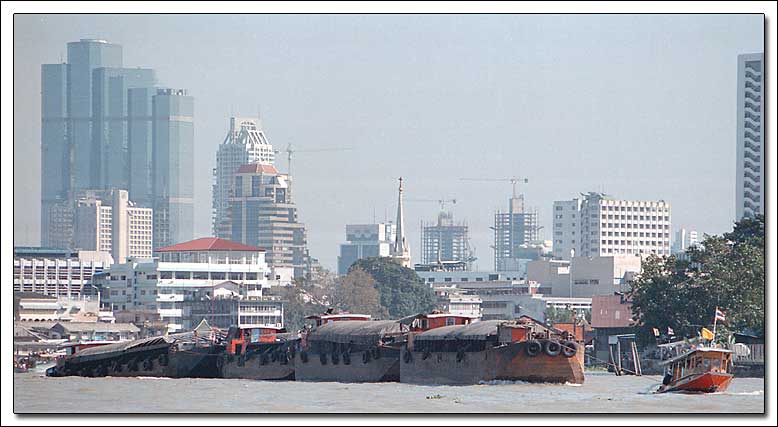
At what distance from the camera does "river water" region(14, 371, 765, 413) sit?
1550 inches

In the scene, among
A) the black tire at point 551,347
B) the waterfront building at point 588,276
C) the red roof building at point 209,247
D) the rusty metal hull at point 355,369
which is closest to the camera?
the black tire at point 551,347

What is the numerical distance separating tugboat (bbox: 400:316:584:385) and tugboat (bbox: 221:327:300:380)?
9386 millimetres

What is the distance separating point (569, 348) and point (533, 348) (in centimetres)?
109

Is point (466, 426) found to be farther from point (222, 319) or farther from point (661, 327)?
point (222, 319)

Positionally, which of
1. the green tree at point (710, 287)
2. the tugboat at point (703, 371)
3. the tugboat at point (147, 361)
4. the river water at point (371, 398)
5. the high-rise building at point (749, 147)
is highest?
the high-rise building at point (749, 147)

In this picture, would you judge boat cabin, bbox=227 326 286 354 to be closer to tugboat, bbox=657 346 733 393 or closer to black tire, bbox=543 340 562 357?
black tire, bbox=543 340 562 357

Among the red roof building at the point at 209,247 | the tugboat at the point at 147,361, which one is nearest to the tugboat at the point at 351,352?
the tugboat at the point at 147,361

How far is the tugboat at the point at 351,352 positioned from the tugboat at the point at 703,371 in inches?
493

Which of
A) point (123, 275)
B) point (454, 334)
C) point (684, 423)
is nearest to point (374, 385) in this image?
point (454, 334)

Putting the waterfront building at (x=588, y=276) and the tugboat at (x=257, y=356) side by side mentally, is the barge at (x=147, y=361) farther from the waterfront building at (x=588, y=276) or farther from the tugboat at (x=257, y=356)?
the waterfront building at (x=588, y=276)

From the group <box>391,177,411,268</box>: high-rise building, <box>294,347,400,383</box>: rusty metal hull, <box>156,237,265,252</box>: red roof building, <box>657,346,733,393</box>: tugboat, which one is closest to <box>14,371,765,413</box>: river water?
<box>657,346,733,393</box>: tugboat

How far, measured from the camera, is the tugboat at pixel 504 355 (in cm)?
5125

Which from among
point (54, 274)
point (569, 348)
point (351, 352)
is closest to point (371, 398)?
point (569, 348)

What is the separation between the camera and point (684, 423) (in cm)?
3416
